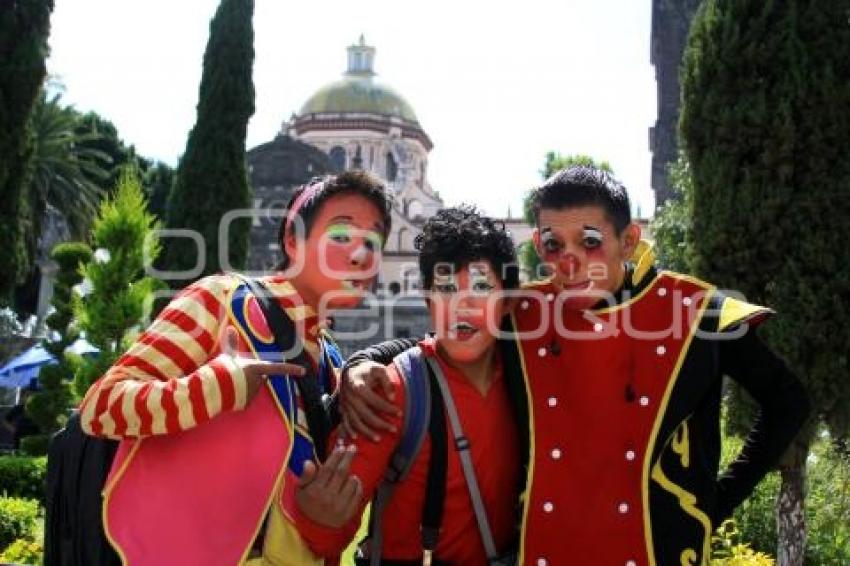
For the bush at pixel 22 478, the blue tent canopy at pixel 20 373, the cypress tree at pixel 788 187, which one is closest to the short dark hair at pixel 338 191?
the cypress tree at pixel 788 187

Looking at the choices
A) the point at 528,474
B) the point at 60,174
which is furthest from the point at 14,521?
the point at 60,174

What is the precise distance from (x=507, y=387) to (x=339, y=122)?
2135 inches

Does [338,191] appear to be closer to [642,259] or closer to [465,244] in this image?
[465,244]

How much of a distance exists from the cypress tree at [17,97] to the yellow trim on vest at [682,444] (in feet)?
44.1

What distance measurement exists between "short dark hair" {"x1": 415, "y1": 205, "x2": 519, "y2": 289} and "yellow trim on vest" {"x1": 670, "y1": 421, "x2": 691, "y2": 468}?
66 centimetres

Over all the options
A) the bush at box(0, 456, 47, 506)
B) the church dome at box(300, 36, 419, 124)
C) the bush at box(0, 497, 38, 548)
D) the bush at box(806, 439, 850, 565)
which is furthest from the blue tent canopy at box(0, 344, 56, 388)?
the church dome at box(300, 36, 419, 124)

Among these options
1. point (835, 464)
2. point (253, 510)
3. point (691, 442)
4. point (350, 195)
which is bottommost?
point (835, 464)

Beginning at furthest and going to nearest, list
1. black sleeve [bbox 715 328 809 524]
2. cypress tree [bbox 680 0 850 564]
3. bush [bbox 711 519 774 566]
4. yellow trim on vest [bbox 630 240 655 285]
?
cypress tree [bbox 680 0 850 564] < bush [bbox 711 519 774 566] < yellow trim on vest [bbox 630 240 655 285] < black sleeve [bbox 715 328 809 524]

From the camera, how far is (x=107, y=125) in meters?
42.2

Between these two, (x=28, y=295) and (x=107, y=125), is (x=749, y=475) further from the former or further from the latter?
(x=107, y=125)

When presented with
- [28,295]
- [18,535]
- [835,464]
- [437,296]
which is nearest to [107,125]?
[28,295]

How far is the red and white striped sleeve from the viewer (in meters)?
2.21

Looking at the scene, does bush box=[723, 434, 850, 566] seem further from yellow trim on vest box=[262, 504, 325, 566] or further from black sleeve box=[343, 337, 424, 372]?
yellow trim on vest box=[262, 504, 325, 566]

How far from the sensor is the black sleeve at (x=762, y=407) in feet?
8.43
